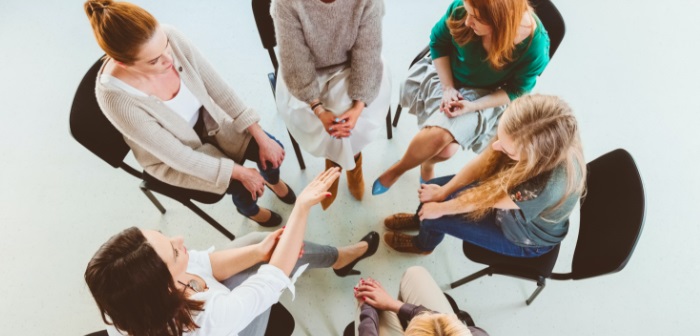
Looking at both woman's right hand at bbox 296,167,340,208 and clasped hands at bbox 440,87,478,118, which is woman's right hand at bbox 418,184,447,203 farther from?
woman's right hand at bbox 296,167,340,208

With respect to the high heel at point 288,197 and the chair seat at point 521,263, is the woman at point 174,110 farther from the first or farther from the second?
the chair seat at point 521,263

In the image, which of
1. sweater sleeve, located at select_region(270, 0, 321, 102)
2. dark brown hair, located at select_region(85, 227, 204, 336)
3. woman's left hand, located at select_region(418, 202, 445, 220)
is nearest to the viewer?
dark brown hair, located at select_region(85, 227, 204, 336)

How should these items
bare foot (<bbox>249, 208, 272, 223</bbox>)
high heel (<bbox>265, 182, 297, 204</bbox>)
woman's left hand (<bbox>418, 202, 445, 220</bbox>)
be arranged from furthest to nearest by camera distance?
high heel (<bbox>265, 182, 297, 204</bbox>) → bare foot (<bbox>249, 208, 272, 223</bbox>) → woman's left hand (<bbox>418, 202, 445, 220</bbox>)

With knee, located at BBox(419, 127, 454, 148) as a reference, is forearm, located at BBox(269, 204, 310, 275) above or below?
below

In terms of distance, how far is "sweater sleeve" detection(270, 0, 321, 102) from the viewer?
4.39 feet

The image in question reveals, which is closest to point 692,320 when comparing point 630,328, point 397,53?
point 630,328

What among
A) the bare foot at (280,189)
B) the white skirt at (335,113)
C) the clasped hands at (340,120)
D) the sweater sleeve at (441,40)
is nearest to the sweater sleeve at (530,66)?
the sweater sleeve at (441,40)

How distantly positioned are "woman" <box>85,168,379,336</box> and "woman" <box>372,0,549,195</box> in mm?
567

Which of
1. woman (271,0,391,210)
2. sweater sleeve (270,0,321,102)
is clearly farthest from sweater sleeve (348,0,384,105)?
sweater sleeve (270,0,321,102)

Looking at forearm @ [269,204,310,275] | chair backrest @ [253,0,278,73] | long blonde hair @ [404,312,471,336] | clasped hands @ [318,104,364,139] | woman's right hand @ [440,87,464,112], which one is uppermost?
chair backrest @ [253,0,278,73]

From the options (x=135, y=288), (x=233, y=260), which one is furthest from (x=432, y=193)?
(x=135, y=288)

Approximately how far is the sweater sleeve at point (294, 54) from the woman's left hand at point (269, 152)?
0.25 m

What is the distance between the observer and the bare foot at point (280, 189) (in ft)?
6.30

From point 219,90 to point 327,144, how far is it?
20.4 inches
